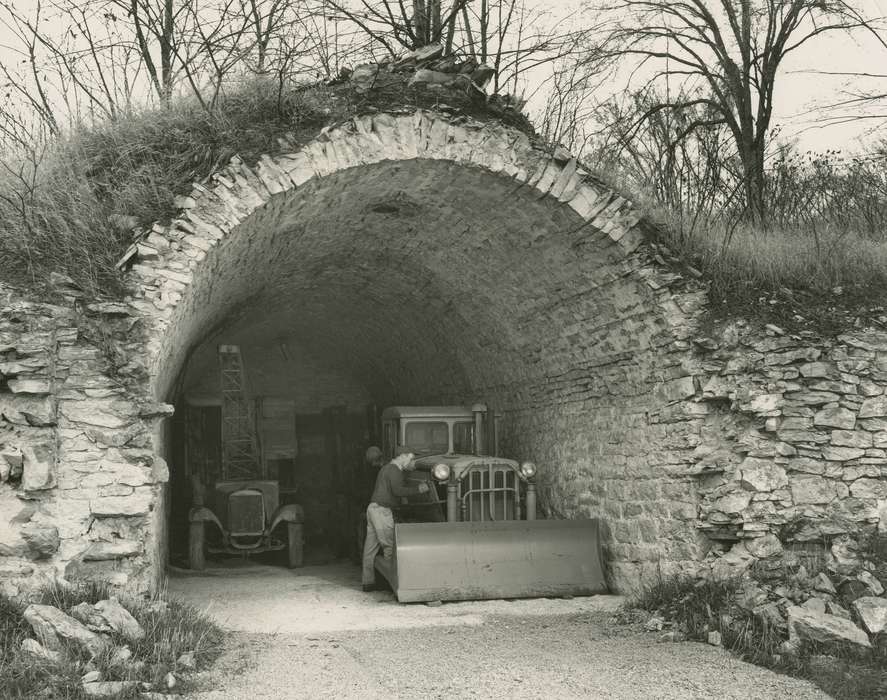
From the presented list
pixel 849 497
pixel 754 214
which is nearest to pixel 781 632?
pixel 849 497

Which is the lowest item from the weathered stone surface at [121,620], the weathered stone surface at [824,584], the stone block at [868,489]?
the weathered stone surface at [824,584]

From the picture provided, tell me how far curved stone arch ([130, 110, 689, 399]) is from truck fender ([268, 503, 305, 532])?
145 inches

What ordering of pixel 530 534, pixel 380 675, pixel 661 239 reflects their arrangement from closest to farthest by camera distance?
Result: pixel 380 675 < pixel 661 239 < pixel 530 534

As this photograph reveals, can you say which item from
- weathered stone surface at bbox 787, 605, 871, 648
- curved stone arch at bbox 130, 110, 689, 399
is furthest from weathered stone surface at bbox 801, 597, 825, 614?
curved stone arch at bbox 130, 110, 689, 399

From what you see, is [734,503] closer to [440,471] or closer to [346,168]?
[440,471]

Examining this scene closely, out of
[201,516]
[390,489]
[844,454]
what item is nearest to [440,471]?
[390,489]

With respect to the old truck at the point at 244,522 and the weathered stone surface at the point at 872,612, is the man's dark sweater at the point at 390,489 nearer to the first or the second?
the old truck at the point at 244,522

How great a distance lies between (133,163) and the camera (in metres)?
7.28

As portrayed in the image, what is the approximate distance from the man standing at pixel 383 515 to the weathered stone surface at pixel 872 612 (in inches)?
177

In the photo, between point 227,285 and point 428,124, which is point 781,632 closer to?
point 428,124

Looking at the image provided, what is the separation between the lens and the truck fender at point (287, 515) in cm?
1112

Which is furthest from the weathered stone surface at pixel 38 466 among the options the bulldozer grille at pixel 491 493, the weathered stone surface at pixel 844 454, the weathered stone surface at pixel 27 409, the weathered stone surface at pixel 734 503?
the weathered stone surface at pixel 844 454

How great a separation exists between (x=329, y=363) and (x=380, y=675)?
10513 mm

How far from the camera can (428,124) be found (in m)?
7.49
